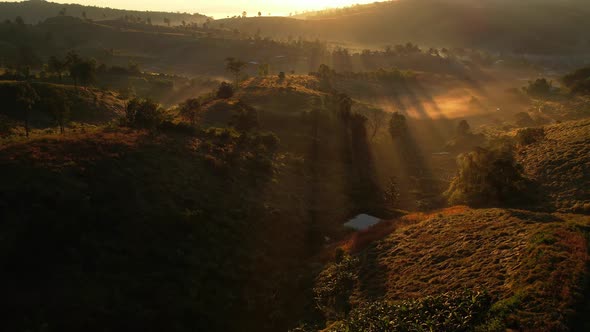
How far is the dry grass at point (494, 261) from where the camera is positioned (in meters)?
22.7

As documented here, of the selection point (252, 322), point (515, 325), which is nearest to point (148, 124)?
point (252, 322)

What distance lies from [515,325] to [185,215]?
3042 centimetres

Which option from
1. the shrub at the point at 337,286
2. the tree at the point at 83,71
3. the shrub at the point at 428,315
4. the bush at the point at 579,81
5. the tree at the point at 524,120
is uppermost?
the bush at the point at 579,81

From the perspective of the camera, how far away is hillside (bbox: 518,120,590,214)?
4269 cm

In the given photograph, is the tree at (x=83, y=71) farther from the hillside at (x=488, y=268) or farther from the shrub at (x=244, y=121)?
the hillside at (x=488, y=268)

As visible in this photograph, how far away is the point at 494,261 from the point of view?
29.2 m

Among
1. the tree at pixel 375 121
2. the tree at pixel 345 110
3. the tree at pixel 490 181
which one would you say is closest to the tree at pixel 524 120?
the tree at pixel 375 121

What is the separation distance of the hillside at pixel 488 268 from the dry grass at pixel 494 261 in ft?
0.17

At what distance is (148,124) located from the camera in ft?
197

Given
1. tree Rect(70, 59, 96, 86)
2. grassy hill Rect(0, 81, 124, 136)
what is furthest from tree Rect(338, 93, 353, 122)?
tree Rect(70, 59, 96, 86)

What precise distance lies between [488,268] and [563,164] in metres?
30.1

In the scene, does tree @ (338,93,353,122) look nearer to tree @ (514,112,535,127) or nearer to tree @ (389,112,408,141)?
tree @ (389,112,408,141)

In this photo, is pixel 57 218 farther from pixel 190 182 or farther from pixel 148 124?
pixel 148 124

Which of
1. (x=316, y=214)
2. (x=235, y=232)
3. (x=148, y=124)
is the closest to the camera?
(x=235, y=232)
